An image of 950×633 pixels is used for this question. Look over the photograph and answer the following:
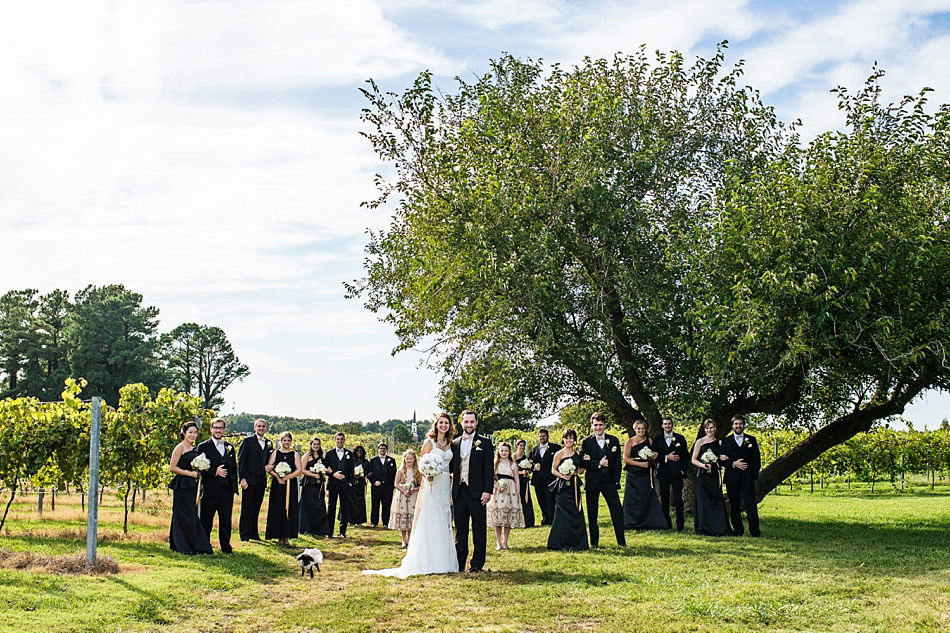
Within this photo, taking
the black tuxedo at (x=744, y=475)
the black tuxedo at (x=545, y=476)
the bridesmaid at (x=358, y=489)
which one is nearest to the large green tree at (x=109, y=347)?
the bridesmaid at (x=358, y=489)

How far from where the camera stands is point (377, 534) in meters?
18.0

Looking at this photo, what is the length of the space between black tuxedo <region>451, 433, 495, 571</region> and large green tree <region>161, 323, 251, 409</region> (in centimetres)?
6969

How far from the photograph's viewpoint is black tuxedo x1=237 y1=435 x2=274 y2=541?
567 inches

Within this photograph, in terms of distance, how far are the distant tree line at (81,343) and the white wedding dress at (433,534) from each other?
2197 inches

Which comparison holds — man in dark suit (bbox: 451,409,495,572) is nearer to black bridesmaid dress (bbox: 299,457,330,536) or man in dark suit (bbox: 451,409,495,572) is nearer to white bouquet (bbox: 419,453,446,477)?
white bouquet (bbox: 419,453,446,477)

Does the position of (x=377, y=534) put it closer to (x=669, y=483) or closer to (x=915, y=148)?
(x=669, y=483)

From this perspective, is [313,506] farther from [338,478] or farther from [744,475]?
[744,475]

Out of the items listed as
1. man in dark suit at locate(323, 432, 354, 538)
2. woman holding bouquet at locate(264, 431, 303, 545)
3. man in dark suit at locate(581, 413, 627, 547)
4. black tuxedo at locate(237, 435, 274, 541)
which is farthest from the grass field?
man in dark suit at locate(323, 432, 354, 538)

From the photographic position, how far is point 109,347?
66688 mm

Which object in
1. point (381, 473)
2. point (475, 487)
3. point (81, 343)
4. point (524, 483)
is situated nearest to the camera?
point (475, 487)

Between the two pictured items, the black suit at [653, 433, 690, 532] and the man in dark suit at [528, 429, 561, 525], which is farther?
the black suit at [653, 433, 690, 532]

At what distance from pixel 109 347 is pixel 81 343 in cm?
210

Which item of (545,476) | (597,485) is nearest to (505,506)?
(597,485)

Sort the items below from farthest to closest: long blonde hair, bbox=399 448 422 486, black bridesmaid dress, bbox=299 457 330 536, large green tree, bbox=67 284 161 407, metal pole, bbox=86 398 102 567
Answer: large green tree, bbox=67 284 161 407, black bridesmaid dress, bbox=299 457 330 536, long blonde hair, bbox=399 448 422 486, metal pole, bbox=86 398 102 567
